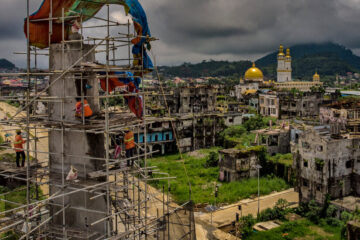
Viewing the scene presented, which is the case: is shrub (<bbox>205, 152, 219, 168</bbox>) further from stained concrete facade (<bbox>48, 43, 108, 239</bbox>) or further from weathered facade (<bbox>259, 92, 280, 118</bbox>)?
stained concrete facade (<bbox>48, 43, 108, 239</bbox>)

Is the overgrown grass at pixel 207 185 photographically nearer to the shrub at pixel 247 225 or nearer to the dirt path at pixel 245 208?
the dirt path at pixel 245 208

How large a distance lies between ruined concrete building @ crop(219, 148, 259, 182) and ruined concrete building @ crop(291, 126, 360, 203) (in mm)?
6574

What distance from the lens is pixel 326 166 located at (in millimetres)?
25000

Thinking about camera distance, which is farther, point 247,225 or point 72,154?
point 247,225

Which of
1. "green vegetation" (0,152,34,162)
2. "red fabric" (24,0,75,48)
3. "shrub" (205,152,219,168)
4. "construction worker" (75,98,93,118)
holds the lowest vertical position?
"shrub" (205,152,219,168)

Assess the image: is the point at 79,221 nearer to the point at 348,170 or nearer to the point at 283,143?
the point at 348,170

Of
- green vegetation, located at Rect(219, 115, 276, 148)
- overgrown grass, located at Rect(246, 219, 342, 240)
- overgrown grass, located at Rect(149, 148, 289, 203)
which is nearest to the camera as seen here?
overgrown grass, located at Rect(246, 219, 342, 240)

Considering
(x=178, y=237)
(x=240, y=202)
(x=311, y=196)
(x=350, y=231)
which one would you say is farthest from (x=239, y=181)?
(x=178, y=237)

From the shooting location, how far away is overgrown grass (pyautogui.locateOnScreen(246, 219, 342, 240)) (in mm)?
21391

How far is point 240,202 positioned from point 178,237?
57.6ft

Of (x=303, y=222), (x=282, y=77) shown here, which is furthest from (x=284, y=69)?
Result: (x=303, y=222)

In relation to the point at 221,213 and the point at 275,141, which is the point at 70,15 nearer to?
the point at 221,213

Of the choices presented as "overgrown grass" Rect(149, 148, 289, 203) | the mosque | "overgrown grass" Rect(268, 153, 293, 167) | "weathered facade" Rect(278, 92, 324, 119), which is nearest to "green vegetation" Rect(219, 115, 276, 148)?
"overgrown grass" Rect(268, 153, 293, 167)

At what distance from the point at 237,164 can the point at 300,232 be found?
11.1 m
